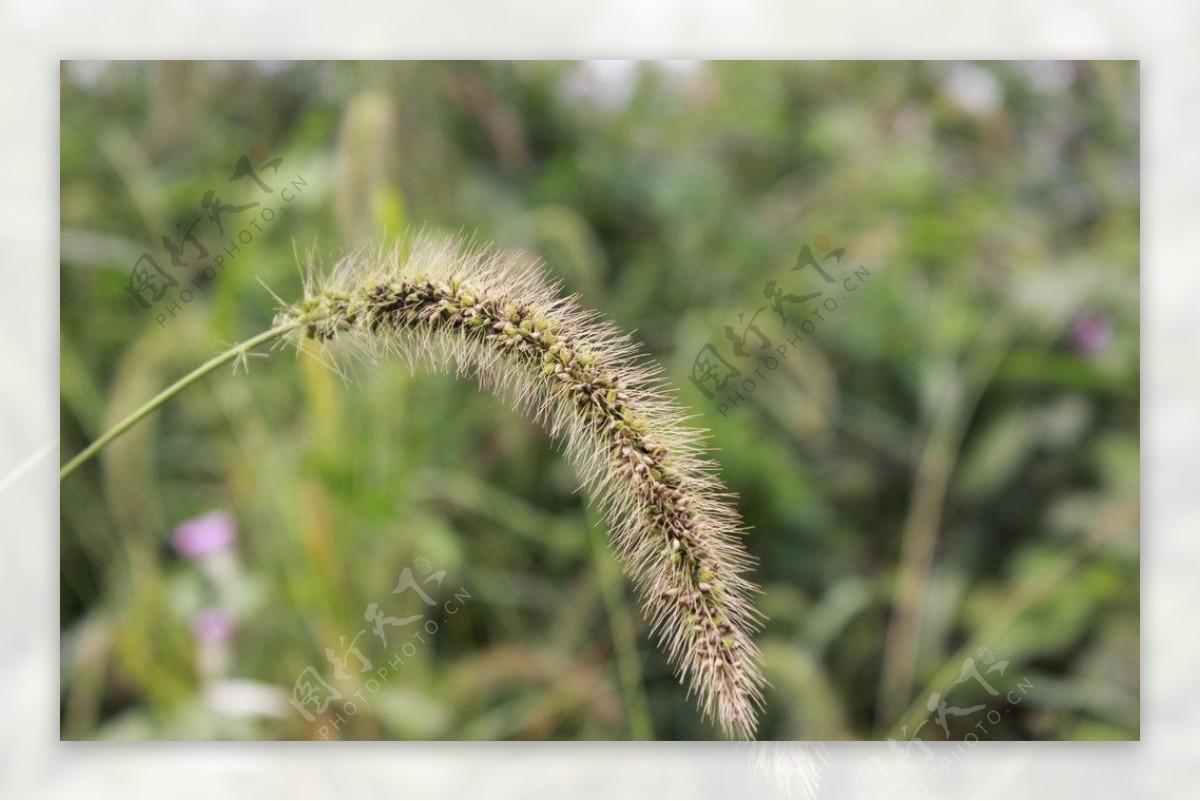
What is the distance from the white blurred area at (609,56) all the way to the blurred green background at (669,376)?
0.05m

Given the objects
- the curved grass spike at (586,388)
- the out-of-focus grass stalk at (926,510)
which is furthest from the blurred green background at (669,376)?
the curved grass spike at (586,388)

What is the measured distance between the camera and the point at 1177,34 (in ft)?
7.80

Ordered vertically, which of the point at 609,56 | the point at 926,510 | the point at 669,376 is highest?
the point at 609,56

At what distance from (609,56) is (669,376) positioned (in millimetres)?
759

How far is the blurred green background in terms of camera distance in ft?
7.87

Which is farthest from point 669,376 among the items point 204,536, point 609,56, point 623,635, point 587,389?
point 587,389

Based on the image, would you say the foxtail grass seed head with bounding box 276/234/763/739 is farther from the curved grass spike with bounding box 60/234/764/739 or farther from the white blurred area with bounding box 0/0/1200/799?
the white blurred area with bounding box 0/0/1200/799

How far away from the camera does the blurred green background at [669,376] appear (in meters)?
2.40

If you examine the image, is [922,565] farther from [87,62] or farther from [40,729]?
[87,62]

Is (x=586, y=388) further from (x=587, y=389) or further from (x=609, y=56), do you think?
(x=609, y=56)

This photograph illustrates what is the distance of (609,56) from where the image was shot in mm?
2350

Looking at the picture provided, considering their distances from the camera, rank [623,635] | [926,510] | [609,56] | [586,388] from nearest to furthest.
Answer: [586,388], [609,56], [623,635], [926,510]

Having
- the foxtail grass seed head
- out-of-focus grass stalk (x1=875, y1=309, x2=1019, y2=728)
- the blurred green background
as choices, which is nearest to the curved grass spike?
the foxtail grass seed head

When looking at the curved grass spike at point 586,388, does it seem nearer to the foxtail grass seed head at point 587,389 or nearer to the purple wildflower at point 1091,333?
the foxtail grass seed head at point 587,389
